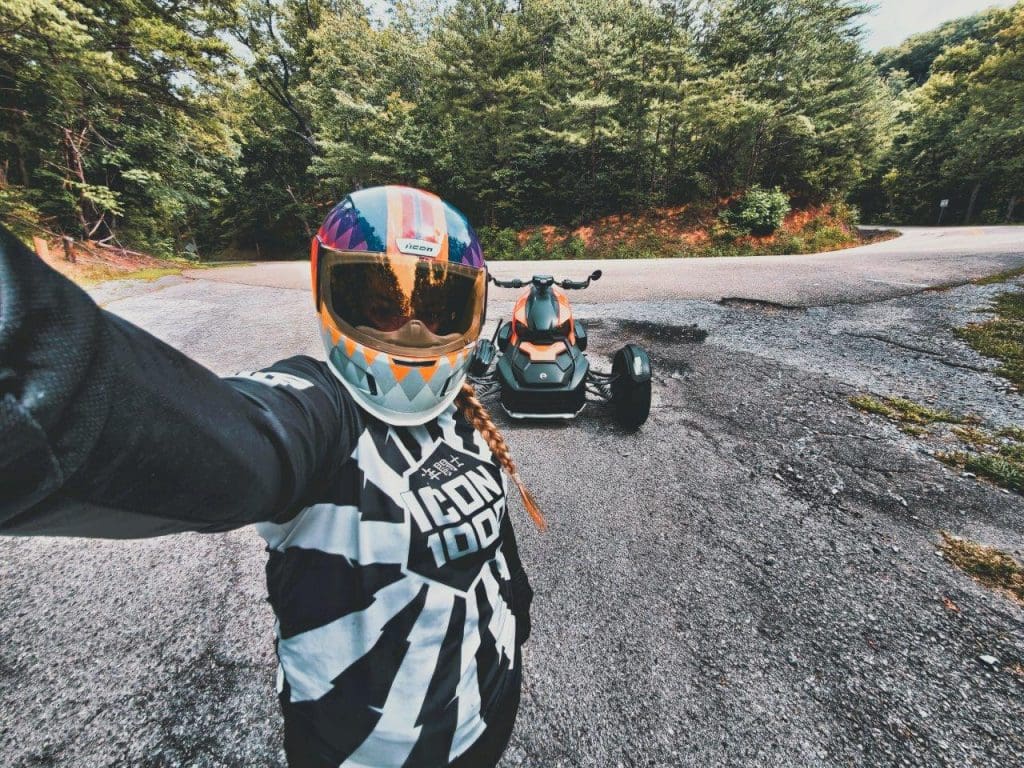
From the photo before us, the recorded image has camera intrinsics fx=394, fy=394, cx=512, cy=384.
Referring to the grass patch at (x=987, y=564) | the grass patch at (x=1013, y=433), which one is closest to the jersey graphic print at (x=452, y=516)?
the grass patch at (x=987, y=564)

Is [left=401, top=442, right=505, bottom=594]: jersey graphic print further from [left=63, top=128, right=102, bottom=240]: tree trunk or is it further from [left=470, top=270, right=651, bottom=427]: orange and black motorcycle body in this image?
[left=63, top=128, right=102, bottom=240]: tree trunk

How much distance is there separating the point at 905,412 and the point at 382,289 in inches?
200

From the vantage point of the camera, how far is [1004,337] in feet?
17.7

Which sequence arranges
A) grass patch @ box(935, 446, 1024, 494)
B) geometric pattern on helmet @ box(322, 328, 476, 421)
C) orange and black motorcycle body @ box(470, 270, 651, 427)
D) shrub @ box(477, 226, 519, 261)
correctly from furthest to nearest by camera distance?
1. shrub @ box(477, 226, 519, 261)
2. orange and black motorcycle body @ box(470, 270, 651, 427)
3. grass patch @ box(935, 446, 1024, 494)
4. geometric pattern on helmet @ box(322, 328, 476, 421)

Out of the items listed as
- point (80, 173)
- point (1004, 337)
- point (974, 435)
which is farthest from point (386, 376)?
point (80, 173)

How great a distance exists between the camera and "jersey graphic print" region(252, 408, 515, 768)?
2.87 feet

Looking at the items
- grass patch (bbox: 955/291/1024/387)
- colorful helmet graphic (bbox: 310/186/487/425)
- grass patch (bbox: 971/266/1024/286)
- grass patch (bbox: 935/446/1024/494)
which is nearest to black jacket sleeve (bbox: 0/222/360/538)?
colorful helmet graphic (bbox: 310/186/487/425)

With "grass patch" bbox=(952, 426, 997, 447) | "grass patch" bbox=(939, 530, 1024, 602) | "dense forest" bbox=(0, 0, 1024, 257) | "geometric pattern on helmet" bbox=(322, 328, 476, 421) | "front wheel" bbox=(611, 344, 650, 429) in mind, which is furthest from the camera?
"dense forest" bbox=(0, 0, 1024, 257)

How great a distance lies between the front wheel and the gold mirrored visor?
270cm

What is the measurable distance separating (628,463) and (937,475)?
91.0 inches

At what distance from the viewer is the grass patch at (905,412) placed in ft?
12.1

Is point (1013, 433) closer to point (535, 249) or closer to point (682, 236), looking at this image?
point (682, 236)

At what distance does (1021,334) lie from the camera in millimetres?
5449

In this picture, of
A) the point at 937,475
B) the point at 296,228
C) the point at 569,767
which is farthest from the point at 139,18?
the point at 937,475
